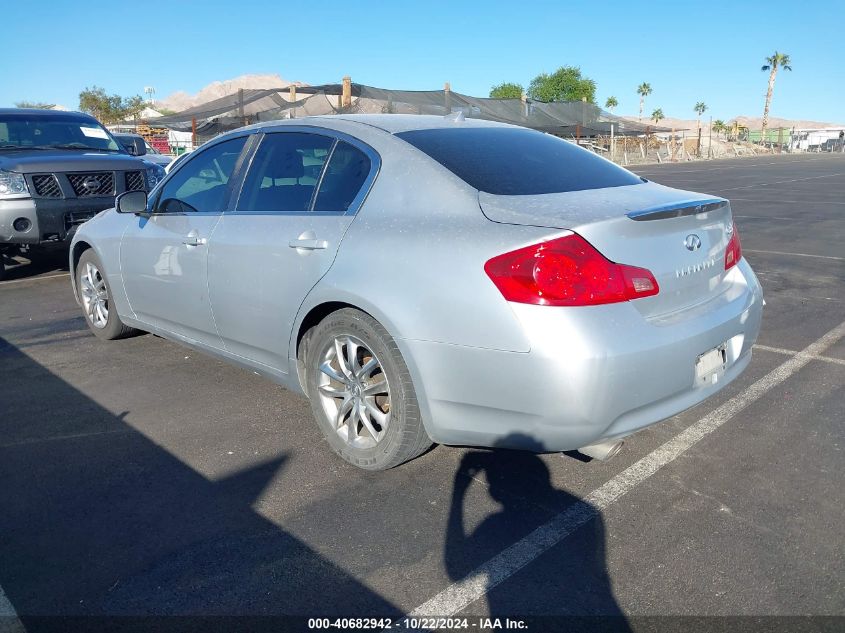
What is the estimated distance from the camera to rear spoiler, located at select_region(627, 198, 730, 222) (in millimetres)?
2927

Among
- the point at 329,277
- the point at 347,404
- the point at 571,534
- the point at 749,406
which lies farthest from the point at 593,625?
the point at 749,406

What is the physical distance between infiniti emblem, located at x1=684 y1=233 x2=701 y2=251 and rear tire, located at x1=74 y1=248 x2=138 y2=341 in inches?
159

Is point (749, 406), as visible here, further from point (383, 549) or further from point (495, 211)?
point (383, 549)

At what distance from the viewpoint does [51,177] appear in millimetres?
7723

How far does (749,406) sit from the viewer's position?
409 cm

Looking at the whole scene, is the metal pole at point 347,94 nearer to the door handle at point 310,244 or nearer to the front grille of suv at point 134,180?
the front grille of suv at point 134,180

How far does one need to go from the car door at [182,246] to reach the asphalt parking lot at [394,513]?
0.49 m

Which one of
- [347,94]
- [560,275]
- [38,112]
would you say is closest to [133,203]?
[560,275]

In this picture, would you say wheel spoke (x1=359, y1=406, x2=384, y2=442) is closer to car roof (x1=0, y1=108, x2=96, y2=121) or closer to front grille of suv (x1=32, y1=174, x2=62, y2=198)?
front grille of suv (x1=32, y1=174, x2=62, y2=198)

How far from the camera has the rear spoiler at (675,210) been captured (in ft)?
9.60

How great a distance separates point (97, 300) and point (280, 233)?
2.64 meters

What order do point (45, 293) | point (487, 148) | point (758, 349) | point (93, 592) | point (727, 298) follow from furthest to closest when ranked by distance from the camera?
point (45, 293) < point (758, 349) < point (487, 148) < point (727, 298) < point (93, 592)

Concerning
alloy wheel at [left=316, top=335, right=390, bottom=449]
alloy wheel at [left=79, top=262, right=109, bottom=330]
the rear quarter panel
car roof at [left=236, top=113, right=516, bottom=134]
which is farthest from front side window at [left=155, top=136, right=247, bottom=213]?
alloy wheel at [left=316, top=335, right=390, bottom=449]

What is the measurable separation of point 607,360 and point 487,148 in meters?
1.45
